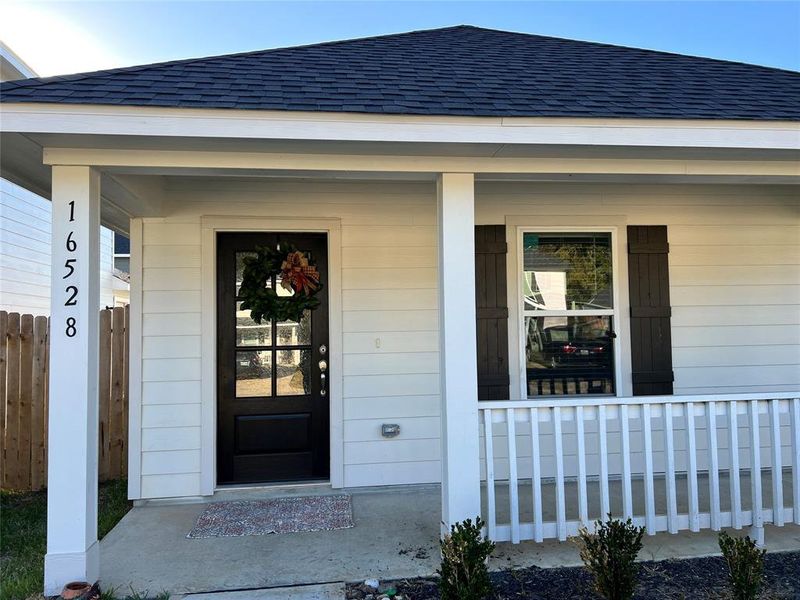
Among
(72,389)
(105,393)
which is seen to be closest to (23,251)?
(105,393)

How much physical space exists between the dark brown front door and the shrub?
1.91m

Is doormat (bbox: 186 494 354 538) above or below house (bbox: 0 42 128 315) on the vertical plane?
below

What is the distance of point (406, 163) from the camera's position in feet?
8.66

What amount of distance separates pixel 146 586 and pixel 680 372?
4.03 metres

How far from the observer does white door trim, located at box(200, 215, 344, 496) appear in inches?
145

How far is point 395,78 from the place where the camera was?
2969 mm

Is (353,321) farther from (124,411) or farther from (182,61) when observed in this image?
(124,411)

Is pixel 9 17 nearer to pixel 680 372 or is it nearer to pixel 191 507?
pixel 191 507

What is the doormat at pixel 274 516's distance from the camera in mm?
3127

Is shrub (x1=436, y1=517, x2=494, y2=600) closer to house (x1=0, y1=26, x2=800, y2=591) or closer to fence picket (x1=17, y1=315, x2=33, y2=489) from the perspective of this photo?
house (x1=0, y1=26, x2=800, y2=591)

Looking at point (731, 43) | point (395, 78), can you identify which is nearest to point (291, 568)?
point (395, 78)

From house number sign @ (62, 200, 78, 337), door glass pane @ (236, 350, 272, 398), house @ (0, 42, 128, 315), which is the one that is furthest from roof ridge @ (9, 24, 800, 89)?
house @ (0, 42, 128, 315)

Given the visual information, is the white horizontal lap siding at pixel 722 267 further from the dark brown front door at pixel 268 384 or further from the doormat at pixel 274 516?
the doormat at pixel 274 516

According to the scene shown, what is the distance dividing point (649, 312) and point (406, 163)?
2563 millimetres
